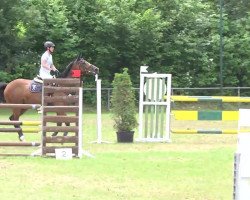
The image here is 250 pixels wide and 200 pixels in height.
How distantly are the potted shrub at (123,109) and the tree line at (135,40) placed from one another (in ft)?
46.5

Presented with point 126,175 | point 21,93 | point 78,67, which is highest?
point 78,67

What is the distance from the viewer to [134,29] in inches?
1236

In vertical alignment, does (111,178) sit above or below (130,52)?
below

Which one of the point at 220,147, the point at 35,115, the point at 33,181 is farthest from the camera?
the point at 35,115

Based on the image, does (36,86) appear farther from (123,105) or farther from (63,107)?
(63,107)

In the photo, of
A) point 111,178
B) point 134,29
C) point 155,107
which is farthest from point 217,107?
point 111,178

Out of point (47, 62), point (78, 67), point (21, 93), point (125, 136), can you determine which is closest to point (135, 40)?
point (21, 93)

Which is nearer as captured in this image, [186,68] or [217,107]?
[217,107]

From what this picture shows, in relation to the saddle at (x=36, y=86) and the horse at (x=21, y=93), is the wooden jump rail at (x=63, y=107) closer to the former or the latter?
the horse at (x=21, y=93)

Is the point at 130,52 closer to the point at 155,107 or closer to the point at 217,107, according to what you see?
the point at 217,107

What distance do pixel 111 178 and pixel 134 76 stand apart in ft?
70.4

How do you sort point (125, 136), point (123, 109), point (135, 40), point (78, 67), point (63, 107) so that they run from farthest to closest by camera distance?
point (135, 40) < point (78, 67) < point (125, 136) < point (123, 109) < point (63, 107)

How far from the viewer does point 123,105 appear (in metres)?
15.5

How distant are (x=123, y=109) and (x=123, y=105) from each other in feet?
0.30
